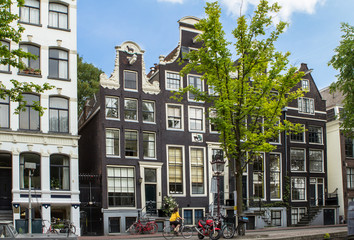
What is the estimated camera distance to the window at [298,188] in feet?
140

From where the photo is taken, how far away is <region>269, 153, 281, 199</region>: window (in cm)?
4135

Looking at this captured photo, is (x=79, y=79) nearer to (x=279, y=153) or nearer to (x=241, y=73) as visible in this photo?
(x=279, y=153)

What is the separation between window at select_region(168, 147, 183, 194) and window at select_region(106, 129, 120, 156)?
4.19 m

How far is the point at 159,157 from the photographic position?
35.5 metres

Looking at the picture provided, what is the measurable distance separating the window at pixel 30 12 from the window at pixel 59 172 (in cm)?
870

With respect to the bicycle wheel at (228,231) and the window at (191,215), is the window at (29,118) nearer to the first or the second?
the window at (191,215)

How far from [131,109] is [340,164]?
2104 cm

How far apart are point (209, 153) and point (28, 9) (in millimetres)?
16154

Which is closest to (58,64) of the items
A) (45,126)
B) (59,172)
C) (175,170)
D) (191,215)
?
(45,126)

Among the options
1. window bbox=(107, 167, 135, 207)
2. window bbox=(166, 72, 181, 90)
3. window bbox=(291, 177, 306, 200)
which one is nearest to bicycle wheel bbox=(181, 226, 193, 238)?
window bbox=(107, 167, 135, 207)

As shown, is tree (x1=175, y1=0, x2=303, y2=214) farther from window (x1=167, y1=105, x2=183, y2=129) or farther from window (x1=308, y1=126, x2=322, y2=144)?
window (x1=308, y1=126, x2=322, y2=144)

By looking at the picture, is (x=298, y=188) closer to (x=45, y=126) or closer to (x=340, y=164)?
(x=340, y=164)

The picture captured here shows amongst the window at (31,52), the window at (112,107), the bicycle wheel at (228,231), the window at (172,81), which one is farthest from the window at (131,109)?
the bicycle wheel at (228,231)

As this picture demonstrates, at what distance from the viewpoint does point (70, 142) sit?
105ft
